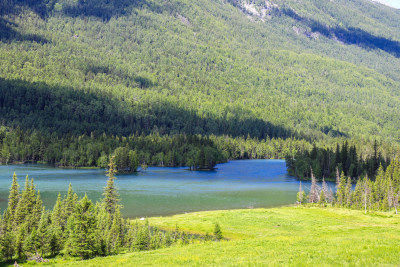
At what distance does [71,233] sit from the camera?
55.5m

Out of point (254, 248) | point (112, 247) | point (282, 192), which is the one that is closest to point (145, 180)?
point (282, 192)

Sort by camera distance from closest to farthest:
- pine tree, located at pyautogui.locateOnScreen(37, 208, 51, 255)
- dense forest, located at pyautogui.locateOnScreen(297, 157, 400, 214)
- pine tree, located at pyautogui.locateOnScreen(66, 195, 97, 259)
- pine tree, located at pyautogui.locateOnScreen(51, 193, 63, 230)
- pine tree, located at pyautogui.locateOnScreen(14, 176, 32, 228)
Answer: pine tree, located at pyautogui.locateOnScreen(66, 195, 97, 259)
pine tree, located at pyautogui.locateOnScreen(37, 208, 51, 255)
pine tree, located at pyautogui.locateOnScreen(51, 193, 63, 230)
pine tree, located at pyautogui.locateOnScreen(14, 176, 32, 228)
dense forest, located at pyautogui.locateOnScreen(297, 157, 400, 214)

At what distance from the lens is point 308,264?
3141cm

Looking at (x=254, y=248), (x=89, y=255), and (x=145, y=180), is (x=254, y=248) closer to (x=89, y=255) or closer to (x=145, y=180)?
(x=89, y=255)

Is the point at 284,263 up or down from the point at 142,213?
up

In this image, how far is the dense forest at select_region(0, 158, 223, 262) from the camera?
2146 inches

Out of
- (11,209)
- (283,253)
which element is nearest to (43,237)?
(11,209)

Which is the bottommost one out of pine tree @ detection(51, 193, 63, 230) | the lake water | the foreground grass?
the lake water

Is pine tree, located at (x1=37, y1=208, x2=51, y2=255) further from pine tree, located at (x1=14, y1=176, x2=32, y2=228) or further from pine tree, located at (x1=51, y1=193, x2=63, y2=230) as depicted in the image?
pine tree, located at (x1=14, y1=176, x2=32, y2=228)

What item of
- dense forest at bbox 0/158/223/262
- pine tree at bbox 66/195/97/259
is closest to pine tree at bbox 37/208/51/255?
dense forest at bbox 0/158/223/262

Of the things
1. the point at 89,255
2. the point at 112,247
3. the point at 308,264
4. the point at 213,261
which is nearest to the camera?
the point at 308,264

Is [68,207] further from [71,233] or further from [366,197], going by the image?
[366,197]

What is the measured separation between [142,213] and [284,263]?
2647 inches

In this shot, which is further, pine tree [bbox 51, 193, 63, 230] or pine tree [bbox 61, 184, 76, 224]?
pine tree [bbox 61, 184, 76, 224]
